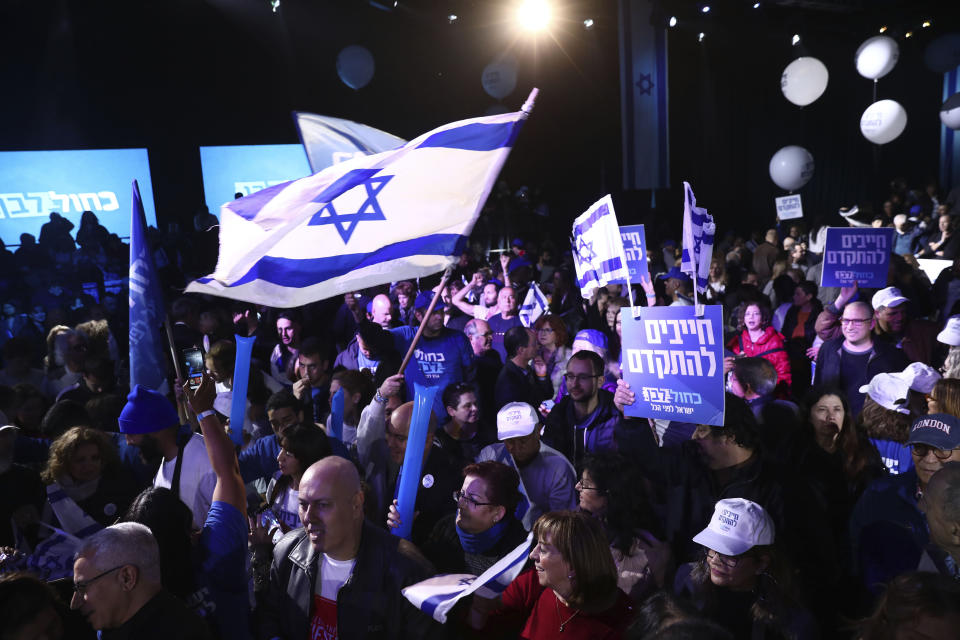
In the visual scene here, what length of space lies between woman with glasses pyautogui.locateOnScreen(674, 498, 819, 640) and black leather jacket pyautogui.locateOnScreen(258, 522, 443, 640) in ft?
3.79

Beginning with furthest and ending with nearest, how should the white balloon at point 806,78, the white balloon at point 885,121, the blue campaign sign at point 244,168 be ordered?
the blue campaign sign at point 244,168 → the white balloon at point 885,121 → the white balloon at point 806,78

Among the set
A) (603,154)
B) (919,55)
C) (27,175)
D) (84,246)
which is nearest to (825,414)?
(84,246)

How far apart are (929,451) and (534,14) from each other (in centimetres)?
1579

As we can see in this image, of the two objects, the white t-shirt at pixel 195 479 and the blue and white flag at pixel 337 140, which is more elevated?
the blue and white flag at pixel 337 140

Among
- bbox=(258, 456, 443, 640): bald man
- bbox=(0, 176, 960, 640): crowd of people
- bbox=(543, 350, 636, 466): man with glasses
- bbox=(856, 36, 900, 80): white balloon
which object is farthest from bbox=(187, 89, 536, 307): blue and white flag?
bbox=(856, 36, 900, 80): white balloon

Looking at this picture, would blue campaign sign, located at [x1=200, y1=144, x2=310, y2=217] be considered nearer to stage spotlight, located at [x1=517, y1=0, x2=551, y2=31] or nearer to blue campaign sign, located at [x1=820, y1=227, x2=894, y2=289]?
stage spotlight, located at [x1=517, y1=0, x2=551, y2=31]

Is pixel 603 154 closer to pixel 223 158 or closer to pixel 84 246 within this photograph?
pixel 223 158

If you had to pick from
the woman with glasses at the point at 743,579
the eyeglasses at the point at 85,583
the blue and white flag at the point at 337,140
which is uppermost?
the blue and white flag at the point at 337,140

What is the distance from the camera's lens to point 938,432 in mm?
3438

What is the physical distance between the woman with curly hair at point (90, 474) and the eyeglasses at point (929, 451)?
399 cm

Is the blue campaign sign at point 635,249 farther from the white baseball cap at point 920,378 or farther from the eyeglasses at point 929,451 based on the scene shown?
the eyeglasses at point 929,451

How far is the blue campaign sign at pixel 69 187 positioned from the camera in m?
13.0

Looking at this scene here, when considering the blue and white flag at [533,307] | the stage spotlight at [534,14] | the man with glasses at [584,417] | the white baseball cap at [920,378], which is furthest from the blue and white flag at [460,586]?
the stage spotlight at [534,14]

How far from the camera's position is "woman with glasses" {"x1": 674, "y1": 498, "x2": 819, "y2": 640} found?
2928mm
